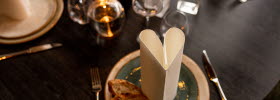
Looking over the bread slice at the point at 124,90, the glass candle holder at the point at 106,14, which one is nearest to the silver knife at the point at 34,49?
the glass candle holder at the point at 106,14

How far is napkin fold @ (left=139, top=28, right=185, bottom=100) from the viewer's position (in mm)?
611

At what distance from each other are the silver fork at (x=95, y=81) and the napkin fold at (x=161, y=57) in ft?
0.69

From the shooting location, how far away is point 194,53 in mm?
941

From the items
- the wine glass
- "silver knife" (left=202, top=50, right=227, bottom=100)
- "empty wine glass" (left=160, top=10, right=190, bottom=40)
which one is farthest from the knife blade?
the wine glass

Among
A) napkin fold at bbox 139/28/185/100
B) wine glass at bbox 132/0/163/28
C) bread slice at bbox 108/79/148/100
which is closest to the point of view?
napkin fold at bbox 139/28/185/100

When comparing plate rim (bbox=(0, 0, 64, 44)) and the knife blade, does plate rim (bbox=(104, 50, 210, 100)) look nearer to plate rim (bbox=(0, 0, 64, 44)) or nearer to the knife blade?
the knife blade

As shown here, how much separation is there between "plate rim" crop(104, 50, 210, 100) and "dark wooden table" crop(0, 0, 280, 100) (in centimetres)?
4

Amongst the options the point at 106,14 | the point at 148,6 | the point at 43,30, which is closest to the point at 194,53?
the point at 148,6

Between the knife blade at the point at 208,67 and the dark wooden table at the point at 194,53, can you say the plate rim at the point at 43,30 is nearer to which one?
the dark wooden table at the point at 194,53

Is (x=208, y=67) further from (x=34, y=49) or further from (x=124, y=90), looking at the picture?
(x=34, y=49)

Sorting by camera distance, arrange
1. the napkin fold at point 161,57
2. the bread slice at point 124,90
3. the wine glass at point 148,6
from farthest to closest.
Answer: the wine glass at point 148,6 < the bread slice at point 124,90 < the napkin fold at point 161,57

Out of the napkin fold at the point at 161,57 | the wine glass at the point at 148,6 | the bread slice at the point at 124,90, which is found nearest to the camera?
the napkin fold at the point at 161,57

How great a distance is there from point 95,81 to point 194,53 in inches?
13.5

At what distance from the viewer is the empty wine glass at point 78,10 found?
0.95 metres
